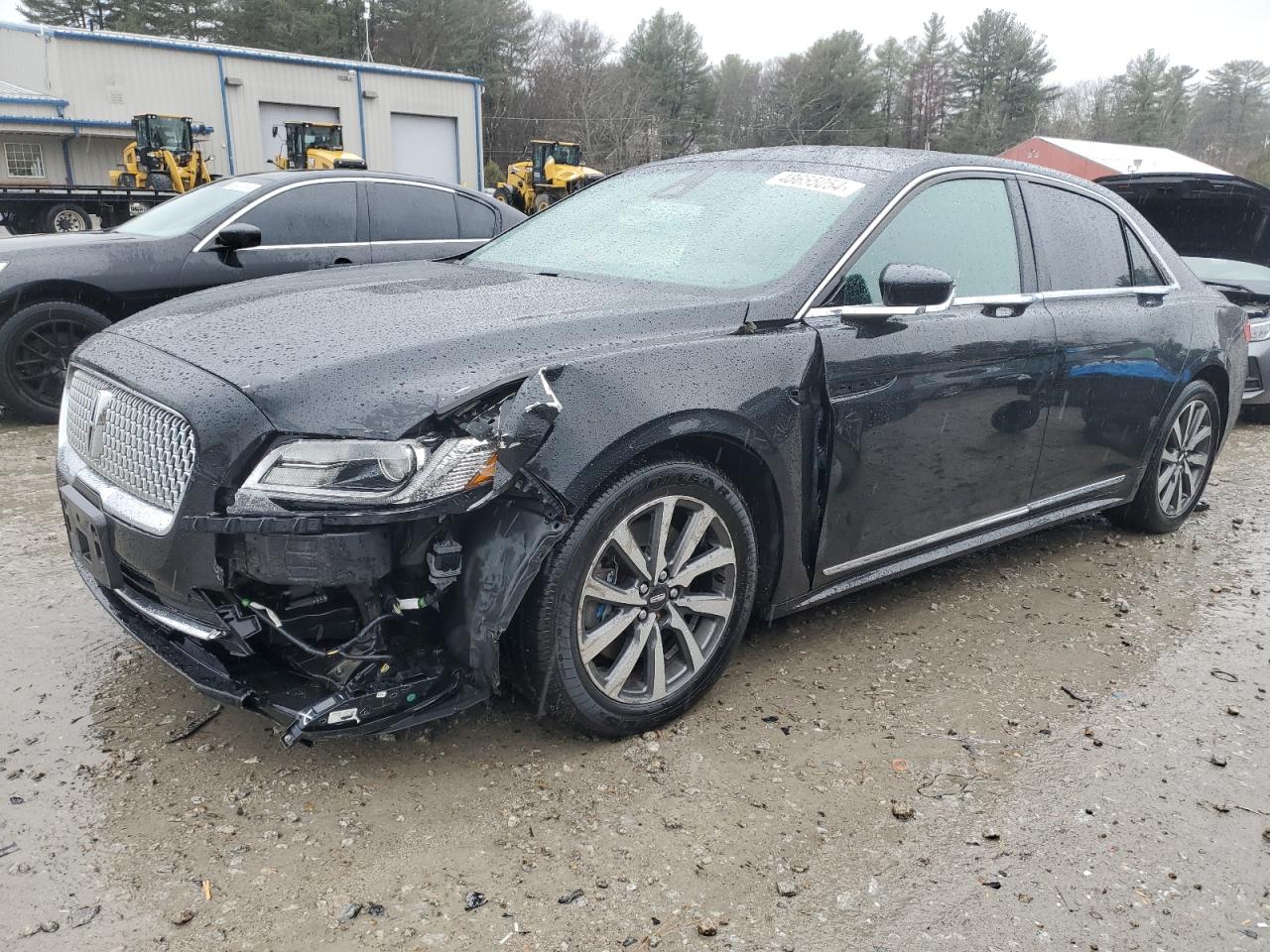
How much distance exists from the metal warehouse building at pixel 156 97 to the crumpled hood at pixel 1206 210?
3001 cm

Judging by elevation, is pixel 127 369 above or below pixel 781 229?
below

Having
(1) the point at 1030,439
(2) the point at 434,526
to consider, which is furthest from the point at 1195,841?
(2) the point at 434,526

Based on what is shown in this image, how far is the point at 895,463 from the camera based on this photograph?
3.28 meters

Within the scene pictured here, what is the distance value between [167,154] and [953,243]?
905 inches

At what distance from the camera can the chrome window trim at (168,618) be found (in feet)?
7.80

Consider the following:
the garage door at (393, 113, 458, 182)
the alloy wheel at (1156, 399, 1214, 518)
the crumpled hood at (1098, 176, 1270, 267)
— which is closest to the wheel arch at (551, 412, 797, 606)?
the alloy wheel at (1156, 399, 1214, 518)

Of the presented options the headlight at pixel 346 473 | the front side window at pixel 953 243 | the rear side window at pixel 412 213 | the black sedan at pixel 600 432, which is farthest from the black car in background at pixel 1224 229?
the headlight at pixel 346 473

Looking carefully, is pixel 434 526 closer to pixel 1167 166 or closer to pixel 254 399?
pixel 254 399

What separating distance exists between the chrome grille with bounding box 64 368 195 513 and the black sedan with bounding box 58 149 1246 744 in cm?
1

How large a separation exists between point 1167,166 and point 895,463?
3314 centimetres

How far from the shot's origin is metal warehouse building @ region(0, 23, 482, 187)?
2962cm

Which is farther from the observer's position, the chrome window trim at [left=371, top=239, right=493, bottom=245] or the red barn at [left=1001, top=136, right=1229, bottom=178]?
the red barn at [left=1001, top=136, right=1229, bottom=178]

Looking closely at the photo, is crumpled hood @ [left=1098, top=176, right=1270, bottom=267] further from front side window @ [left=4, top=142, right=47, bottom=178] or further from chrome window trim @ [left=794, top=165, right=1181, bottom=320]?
front side window @ [left=4, top=142, right=47, bottom=178]

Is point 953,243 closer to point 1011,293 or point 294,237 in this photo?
point 1011,293
